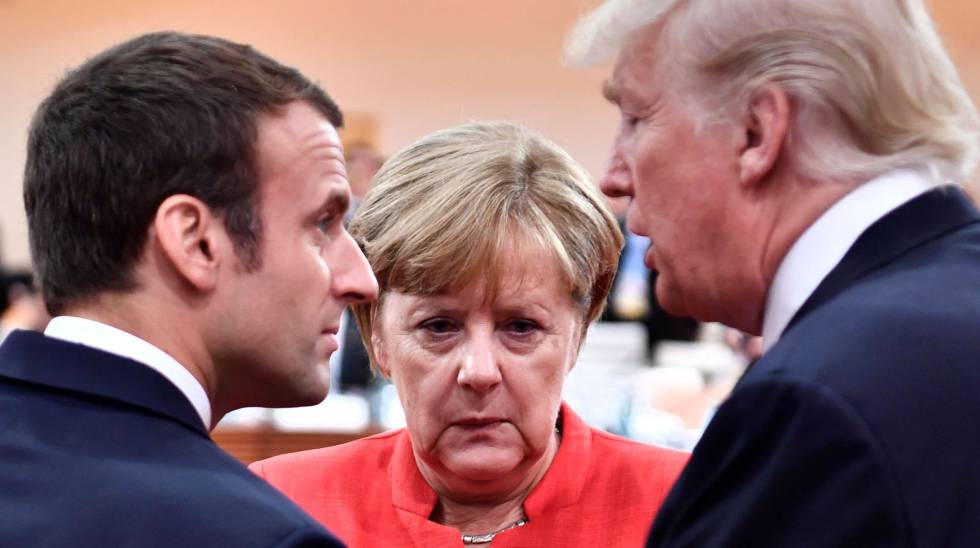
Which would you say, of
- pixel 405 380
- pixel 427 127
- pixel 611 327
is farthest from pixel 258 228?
pixel 427 127

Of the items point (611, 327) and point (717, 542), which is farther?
point (611, 327)

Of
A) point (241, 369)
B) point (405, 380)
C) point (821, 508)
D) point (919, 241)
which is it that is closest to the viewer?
point (821, 508)

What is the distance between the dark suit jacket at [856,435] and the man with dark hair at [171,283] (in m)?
0.47

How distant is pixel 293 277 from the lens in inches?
72.3

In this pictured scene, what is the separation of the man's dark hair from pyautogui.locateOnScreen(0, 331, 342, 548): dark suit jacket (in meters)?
0.13

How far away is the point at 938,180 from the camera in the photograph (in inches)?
69.9

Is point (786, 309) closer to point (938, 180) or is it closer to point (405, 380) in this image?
point (938, 180)

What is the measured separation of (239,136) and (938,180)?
36.3 inches

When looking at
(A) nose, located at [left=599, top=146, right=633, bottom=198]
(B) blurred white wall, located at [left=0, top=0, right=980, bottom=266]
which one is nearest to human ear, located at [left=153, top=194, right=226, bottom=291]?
(A) nose, located at [left=599, top=146, right=633, bottom=198]

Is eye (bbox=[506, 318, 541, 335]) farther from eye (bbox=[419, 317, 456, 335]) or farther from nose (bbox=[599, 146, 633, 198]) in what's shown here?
nose (bbox=[599, 146, 633, 198])

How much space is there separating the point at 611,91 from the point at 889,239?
0.54 meters

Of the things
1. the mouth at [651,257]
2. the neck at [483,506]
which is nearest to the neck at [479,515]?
the neck at [483,506]

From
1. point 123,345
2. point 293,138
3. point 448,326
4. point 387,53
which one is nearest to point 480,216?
point 448,326

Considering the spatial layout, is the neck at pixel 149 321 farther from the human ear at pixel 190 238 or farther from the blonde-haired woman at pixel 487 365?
the blonde-haired woman at pixel 487 365
